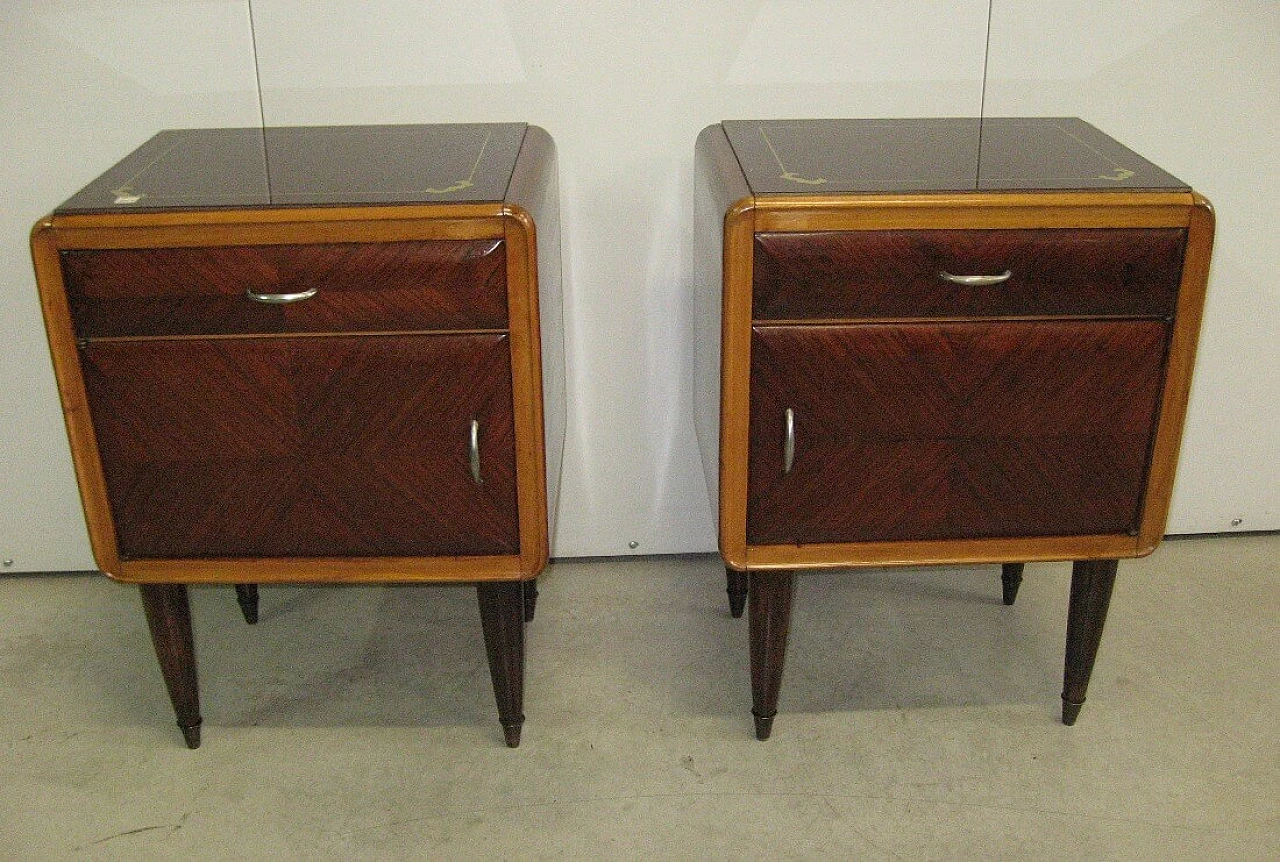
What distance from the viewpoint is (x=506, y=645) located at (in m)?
1.56

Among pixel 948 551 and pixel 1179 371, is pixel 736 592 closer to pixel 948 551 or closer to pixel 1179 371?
pixel 948 551

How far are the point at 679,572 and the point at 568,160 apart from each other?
634 mm

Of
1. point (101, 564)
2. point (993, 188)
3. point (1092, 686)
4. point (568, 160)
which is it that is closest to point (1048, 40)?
point (993, 188)

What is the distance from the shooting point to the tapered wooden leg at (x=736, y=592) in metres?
1.89

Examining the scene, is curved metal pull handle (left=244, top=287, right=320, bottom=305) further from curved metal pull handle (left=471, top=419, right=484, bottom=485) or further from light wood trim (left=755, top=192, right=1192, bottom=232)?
light wood trim (left=755, top=192, right=1192, bottom=232)

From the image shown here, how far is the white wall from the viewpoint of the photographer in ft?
5.73

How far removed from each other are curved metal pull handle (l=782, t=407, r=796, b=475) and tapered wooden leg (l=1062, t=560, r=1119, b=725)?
0.40 m

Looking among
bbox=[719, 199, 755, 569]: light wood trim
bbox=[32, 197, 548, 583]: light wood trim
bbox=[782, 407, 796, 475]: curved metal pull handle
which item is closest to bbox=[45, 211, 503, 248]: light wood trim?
bbox=[32, 197, 548, 583]: light wood trim

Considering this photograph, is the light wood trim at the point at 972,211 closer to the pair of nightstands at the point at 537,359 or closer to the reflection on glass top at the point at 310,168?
the pair of nightstands at the point at 537,359

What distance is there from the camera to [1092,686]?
1.74m

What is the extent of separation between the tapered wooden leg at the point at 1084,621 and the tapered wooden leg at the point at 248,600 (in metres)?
1.09

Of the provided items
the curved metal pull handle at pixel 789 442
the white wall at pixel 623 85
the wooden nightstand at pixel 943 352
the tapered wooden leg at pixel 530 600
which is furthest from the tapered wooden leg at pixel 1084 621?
the tapered wooden leg at pixel 530 600

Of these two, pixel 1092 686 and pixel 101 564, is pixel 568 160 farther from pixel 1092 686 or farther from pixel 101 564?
pixel 1092 686

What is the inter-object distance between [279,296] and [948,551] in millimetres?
772
